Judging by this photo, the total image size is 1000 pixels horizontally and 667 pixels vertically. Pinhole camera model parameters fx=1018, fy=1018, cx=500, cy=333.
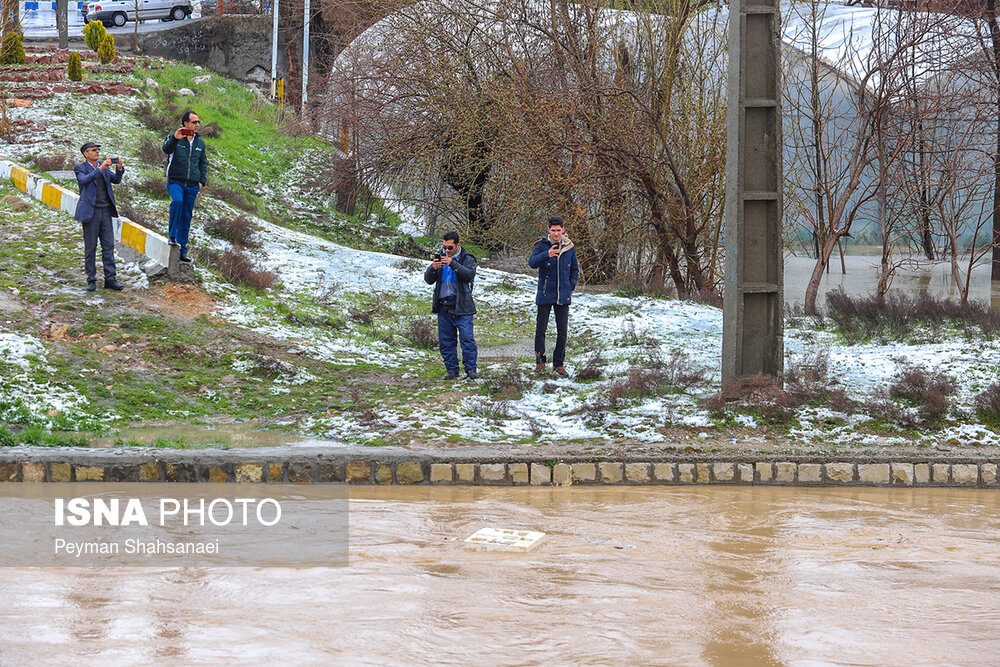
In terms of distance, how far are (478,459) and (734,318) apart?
3.74 m

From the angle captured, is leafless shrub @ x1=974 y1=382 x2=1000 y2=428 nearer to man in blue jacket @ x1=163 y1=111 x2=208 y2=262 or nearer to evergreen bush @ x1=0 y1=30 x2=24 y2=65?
man in blue jacket @ x1=163 y1=111 x2=208 y2=262

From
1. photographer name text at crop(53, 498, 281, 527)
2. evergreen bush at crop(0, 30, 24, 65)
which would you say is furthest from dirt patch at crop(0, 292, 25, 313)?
evergreen bush at crop(0, 30, 24, 65)

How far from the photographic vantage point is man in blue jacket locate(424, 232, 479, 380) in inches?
449

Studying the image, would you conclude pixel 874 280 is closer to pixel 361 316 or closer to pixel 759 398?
pixel 361 316

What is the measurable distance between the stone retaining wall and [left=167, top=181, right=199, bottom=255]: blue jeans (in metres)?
5.96

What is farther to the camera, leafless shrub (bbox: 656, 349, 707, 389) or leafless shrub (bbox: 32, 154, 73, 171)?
leafless shrub (bbox: 32, 154, 73, 171)

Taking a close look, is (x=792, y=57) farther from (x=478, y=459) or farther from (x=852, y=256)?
(x=478, y=459)

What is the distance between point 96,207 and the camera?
1309cm

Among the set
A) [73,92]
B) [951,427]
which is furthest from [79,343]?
[73,92]

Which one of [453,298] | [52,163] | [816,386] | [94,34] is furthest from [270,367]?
[94,34]

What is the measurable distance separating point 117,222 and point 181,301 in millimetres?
2519

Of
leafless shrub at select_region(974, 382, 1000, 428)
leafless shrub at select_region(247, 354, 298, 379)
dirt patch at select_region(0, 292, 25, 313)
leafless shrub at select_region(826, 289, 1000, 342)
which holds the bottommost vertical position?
leafless shrub at select_region(974, 382, 1000, 428)

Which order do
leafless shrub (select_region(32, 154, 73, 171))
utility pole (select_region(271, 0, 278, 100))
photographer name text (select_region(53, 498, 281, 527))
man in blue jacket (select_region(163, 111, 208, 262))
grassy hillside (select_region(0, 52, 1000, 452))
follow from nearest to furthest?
photographer name text (select_region(53, 498, 281, 527))
grassy hillside (select_region(0, 52, 1000, 452))
man in blue jacket (select_region(163, 111, 208, 262))
leafless shrub (select_region(32, 154, 73, 171))
utility pole (select_region(271, 0, 278, 100))

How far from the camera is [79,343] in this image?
11734mm
